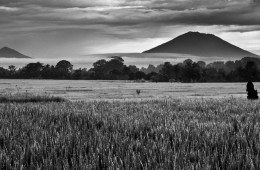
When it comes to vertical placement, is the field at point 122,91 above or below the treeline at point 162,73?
below

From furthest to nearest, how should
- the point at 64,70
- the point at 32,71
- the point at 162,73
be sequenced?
the point at 64,70, the point at 32,71, the point at 162,73

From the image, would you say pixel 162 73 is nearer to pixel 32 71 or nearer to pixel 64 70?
pixel 64 70

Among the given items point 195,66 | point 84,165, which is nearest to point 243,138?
point 84,165

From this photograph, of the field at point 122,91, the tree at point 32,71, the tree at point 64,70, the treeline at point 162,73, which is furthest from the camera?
the tree at point 32,71

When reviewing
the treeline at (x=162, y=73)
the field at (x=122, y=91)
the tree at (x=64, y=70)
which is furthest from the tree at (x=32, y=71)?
the field at (x=122, y=91)

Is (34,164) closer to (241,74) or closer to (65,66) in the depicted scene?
(241,74)

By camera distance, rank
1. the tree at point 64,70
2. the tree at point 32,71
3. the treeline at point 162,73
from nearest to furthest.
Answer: the treeline at point 162,73 → the tree at point 64,70 → the tree at point 32,71

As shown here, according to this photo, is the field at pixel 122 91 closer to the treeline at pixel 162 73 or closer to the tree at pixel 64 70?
the treeline at pixel 162 73

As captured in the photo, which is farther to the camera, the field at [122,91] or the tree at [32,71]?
the tree at [32,71]

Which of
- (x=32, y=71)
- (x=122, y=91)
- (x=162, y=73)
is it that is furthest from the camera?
(x=32, y=71)

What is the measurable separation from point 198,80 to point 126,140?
10164 centimetres

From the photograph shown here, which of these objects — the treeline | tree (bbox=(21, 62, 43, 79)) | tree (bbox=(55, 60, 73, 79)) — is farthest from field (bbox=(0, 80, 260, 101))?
tree (bbox=(21, 62, 43, 79))

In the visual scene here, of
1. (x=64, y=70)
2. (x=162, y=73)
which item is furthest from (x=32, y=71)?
(x=162, y=73)

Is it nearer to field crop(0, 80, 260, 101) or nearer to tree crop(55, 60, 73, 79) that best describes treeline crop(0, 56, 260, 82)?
A: tree crop(55, 60, 73, 79)
